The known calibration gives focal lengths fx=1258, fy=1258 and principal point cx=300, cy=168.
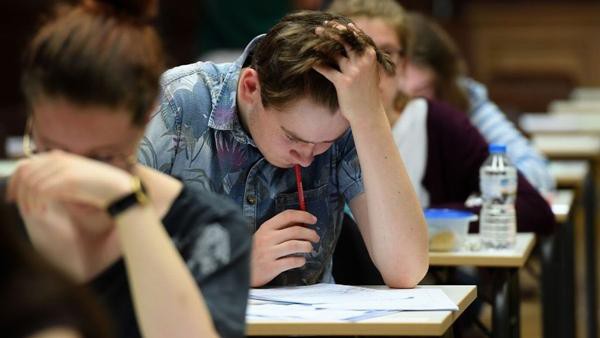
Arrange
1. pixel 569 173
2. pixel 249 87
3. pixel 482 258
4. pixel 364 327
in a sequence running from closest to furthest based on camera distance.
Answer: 1. pixel 364 327
2. pixel 249 87
3. pixel 482 258
4. pixel 569 173

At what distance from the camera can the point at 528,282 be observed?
23.7ft

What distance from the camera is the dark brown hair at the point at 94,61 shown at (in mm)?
1676

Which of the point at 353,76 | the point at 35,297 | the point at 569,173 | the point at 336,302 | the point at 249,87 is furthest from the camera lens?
the point at 569,173

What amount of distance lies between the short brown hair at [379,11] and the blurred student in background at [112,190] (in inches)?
87.6

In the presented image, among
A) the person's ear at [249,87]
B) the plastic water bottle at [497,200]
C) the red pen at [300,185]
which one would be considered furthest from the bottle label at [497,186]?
the person's ear at [249,87]

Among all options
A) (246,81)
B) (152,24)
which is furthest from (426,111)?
(152,24)

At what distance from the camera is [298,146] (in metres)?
2.58

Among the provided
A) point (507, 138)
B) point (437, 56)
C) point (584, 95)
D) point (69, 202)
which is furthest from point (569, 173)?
point (584, 95)

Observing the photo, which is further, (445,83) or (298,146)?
(445,83)

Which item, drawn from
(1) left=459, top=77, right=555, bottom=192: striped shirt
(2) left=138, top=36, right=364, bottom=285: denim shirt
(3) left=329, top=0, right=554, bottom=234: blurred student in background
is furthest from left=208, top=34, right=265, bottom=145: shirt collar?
(1) left=459, top=77, right=555, bottom=192: striped shirt

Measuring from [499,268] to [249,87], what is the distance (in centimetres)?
107

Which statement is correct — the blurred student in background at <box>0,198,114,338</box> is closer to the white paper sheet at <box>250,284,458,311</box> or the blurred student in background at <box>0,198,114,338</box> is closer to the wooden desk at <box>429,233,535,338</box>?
the white paper sheet at <box>250,284,458,311</box>

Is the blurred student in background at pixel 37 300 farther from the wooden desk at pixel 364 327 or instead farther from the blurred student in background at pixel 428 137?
the blurred student in background at pixel 428 137

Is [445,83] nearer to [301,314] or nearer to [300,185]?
[300,185]
